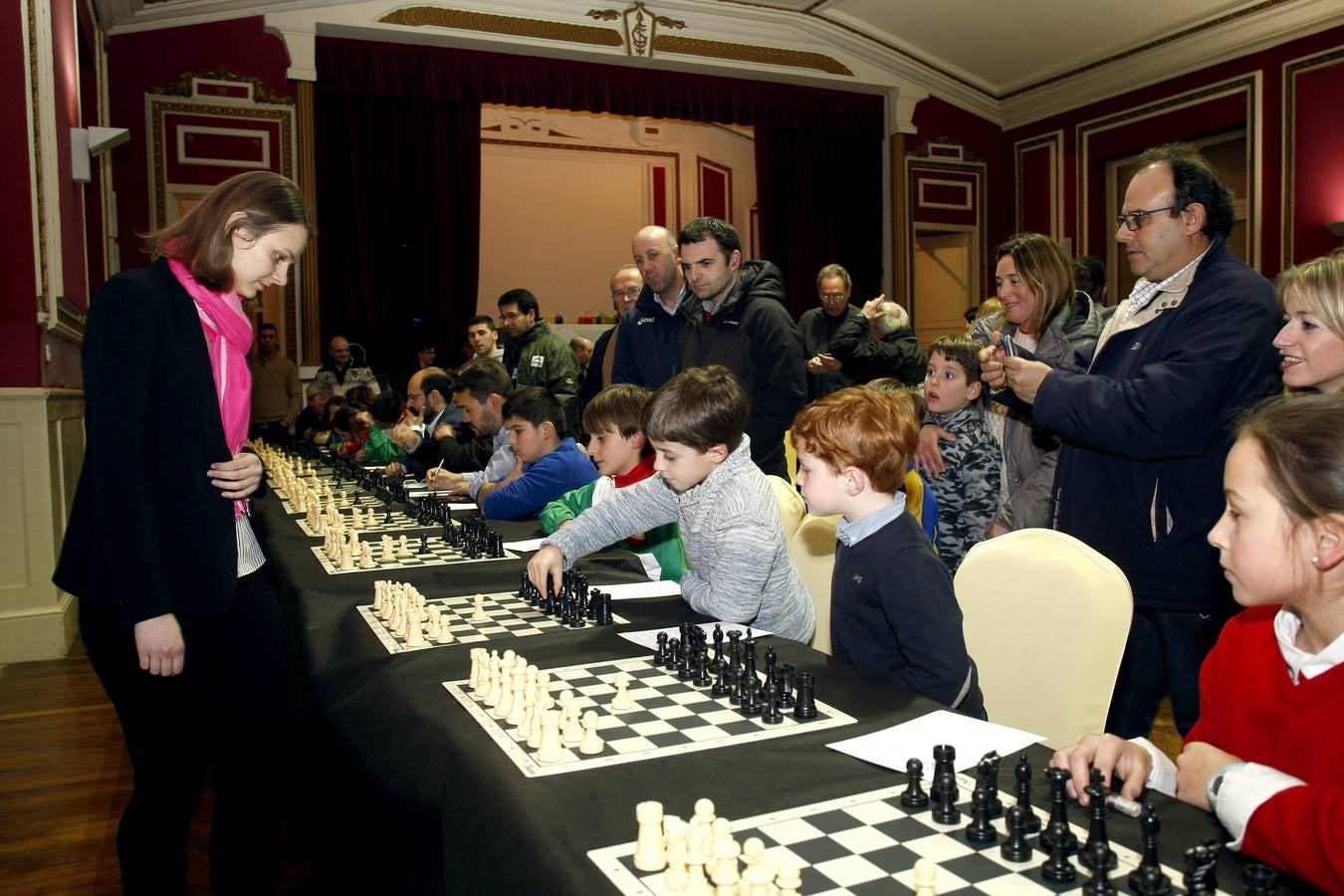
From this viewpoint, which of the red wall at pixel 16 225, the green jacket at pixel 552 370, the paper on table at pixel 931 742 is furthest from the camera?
the green jacket at pixel 552 370

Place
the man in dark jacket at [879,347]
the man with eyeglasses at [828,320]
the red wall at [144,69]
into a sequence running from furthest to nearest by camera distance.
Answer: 1. the red wall at [144,69]
2. the man with eyeglasses at [828,320]
3. the man in dark jacket at [879,347]

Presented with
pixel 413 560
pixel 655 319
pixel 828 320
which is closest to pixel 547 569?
pixel 413 560

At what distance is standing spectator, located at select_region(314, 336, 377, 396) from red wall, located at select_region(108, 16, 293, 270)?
1.63 m

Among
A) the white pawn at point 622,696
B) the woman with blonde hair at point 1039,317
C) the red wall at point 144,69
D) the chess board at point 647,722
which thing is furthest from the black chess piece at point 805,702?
the red wall at point 144,69

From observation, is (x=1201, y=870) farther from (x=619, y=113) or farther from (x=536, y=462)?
(x=619, y=113)

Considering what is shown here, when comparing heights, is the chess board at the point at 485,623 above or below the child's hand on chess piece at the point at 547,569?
below

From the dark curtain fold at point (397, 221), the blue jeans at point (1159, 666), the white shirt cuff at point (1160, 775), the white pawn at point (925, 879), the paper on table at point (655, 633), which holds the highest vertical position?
the dark curtain fold at point (397, 221)

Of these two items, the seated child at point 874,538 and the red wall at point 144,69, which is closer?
the seated child at point 874,538

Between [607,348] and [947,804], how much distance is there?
14.0ft

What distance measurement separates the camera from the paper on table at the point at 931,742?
123 cm

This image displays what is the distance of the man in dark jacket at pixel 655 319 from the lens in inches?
162

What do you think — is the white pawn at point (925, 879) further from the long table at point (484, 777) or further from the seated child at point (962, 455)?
the seated child at point (962, 455)

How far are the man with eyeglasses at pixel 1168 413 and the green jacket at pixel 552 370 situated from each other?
376cm

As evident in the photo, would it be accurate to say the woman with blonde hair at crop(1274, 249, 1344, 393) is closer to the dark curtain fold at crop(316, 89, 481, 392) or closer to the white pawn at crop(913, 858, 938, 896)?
the white pawn at crop(913, 858, 938, 896)
